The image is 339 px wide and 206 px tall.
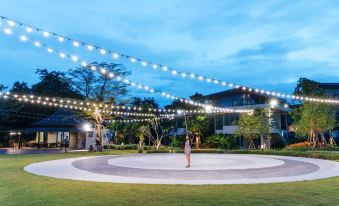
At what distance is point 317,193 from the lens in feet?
30.6

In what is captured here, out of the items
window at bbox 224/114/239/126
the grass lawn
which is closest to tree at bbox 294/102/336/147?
window at bbox 224/114/239/126

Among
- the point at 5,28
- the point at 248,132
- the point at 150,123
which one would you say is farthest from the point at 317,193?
the point at 150,123

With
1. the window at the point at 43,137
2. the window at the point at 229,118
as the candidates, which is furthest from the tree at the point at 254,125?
the window at the point at 43,137

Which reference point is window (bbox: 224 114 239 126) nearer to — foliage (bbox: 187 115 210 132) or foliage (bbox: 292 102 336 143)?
foliage (bbox: 187 115 210 132)

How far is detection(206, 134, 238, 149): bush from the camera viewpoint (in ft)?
123

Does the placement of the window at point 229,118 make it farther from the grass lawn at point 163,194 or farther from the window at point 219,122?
the grass lawn at point 163,194

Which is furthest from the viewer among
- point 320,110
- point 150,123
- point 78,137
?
point 78,137

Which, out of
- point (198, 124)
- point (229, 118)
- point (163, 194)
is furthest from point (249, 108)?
point (163, 194)

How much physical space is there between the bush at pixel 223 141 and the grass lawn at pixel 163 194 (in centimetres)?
2566

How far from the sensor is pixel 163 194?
30.6 feet

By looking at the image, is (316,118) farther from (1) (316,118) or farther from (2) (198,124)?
(2) (198,124)

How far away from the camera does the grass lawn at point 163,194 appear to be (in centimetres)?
825

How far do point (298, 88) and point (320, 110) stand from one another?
38.0ft

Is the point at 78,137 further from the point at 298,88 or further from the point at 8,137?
the point at 298,88
